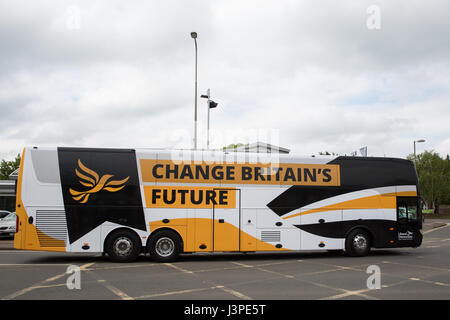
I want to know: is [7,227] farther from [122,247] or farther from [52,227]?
[122,247]

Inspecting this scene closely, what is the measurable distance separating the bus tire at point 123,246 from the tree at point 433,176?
5393 cm

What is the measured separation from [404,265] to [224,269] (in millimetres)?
5177

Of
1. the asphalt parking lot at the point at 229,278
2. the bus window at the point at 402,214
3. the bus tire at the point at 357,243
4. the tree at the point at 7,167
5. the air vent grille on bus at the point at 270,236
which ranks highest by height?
the tree at the point at 7,167

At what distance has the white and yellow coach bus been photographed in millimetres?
11406

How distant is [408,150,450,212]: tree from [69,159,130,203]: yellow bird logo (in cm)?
5429

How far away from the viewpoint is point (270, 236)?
12.3 metres

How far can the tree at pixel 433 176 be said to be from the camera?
57.7 meters

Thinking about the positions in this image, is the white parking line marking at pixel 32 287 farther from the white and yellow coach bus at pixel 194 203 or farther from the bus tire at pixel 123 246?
the white and yellow coach bus at pixel 194 203

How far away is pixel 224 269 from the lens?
10.6 m

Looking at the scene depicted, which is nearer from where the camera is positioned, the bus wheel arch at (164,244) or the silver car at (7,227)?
the bus wheel arch at (164,244)

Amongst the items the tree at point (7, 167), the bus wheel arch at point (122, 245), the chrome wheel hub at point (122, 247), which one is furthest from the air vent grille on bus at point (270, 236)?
the tree at point (7, 167)

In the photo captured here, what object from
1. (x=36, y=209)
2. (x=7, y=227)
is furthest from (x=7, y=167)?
(x=36, y=209)
